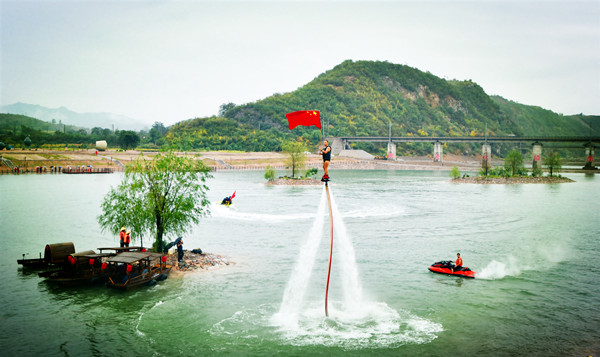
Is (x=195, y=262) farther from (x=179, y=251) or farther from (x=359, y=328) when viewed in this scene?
(x=359, y=328)

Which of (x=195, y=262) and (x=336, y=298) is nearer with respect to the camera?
(x=336, y=298)

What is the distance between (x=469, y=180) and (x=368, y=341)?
11608 centimetres

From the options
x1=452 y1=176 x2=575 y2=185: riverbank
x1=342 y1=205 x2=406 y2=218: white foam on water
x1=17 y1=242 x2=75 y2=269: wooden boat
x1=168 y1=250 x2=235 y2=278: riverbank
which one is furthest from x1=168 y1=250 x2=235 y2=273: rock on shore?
x1=452 y1=176 x2=575 y2=185: riverbank

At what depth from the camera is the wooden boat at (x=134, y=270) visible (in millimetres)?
32531

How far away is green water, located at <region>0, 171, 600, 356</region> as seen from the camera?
25516mm

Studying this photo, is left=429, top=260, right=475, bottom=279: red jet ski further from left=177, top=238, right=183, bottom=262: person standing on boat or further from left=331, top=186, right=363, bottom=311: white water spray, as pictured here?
left=177, top=238, right=183, bottom=262: person standing on boat

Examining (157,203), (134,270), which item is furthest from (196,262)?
(134,270)

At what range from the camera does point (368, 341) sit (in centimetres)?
2541

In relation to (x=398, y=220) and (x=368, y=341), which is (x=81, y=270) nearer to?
(x=368, y=341)

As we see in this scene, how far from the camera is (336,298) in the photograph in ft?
107

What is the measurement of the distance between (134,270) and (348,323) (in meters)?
16.3

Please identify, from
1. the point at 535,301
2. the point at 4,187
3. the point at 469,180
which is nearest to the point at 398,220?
the point at 535,301

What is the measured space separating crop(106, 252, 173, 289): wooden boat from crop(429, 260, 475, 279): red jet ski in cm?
2187

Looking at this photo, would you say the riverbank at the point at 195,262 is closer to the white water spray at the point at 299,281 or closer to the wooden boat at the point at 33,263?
the white water spray at the point at 299,281
